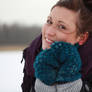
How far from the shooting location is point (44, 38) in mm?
918

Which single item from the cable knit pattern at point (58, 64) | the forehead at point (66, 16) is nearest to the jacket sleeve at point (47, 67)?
the cable knit pattern at point (58, 64)

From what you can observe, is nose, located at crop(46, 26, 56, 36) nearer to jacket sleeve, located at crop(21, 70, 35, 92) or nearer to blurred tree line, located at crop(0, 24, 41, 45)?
jacket sleeve, located at crop(21, 70, 35, 92)

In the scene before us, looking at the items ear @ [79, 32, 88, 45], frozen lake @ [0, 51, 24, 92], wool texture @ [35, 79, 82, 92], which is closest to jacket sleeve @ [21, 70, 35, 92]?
wool texture @ [35, 79, 82, 92]

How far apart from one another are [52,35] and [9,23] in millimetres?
4689

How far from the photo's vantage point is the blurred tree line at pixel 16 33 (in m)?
5.32

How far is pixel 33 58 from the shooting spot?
40.8 inches

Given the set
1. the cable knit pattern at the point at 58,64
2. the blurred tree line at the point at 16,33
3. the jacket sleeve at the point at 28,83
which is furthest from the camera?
the blurred tree line at the point at 16,33

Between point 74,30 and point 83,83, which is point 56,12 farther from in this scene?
point 83,83

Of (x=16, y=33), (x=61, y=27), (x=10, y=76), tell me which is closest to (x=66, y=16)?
(x=61, y=27)

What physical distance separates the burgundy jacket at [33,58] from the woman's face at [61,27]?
0.27 ft

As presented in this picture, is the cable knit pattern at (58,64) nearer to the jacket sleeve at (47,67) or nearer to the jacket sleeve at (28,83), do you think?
the jacket sleeve at (47,67)

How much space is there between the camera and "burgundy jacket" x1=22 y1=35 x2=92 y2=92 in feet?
3.09

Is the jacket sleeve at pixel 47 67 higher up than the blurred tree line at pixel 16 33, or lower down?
higher up

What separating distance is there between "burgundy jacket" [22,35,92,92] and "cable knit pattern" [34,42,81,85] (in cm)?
8
